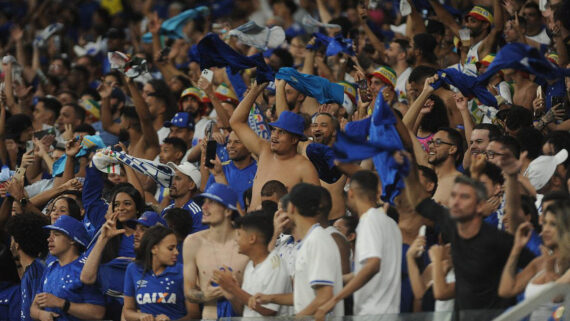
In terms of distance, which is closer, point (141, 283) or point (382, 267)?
point (382, 267)

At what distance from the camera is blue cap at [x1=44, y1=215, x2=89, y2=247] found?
9.82 meters

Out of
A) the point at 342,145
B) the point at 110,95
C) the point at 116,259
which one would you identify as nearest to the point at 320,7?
the point at 110,95

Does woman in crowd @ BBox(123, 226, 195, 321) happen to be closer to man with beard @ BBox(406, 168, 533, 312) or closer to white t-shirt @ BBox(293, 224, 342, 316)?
white t-shirt @ BBox(293, 224, 342, 316)

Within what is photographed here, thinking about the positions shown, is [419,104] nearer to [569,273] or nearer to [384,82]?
[384,82]

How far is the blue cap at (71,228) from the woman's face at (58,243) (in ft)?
0.15

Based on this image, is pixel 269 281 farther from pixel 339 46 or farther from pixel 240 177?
pixel 339 46

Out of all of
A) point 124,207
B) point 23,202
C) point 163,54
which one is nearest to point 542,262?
point 124,207

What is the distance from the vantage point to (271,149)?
1028 cm

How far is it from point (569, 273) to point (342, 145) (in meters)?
1.92

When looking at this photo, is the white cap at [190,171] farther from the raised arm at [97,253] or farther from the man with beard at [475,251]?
the man with beard at [475,251]

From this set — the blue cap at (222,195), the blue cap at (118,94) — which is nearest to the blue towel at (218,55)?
the blue cap at (222,195)

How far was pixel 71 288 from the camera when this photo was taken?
9562 mm

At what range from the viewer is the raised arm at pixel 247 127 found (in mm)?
10438

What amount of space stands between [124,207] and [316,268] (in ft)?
9.73
